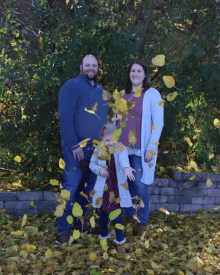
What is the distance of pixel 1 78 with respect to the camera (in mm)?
4871

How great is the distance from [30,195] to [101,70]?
6.40ft

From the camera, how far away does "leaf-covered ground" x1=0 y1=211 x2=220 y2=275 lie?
3453mm

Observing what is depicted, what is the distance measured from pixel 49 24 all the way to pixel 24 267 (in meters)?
3.31

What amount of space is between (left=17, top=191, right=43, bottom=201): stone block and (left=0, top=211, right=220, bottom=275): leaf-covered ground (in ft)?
0.82

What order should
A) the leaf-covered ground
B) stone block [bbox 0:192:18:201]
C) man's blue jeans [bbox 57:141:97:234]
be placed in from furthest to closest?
stone block [bbox 0:192:18:201] < man's blue jeans [bbox 57:141:97:234] < the leaf-covered ground

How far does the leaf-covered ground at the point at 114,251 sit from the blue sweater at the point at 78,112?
3.78ft

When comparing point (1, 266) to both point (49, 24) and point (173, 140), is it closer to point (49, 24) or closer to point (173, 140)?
point (173, 140)

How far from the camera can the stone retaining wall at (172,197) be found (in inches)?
193

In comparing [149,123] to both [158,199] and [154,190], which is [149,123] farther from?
[158,199]

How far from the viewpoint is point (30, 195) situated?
4.90 metres

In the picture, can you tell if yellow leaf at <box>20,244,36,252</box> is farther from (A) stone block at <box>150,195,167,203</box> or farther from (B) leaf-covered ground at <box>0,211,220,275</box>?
(A) stone block at <box>150,195,167,203</box>

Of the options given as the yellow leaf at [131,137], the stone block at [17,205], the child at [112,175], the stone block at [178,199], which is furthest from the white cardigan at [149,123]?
the stone block at [17,205]

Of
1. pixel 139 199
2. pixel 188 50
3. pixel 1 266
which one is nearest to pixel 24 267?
pixel 1 266

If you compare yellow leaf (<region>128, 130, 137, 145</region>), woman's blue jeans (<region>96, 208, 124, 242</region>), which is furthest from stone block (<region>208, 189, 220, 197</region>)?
yellow leaf (<region>128, 130, 137, 145</region>)
